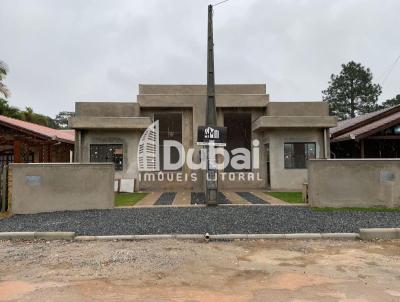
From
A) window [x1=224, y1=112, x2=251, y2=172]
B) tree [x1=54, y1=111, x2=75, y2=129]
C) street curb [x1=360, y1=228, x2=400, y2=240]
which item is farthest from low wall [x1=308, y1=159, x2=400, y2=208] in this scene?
tree [x1=54, y1=111, x2=75, y2=129]

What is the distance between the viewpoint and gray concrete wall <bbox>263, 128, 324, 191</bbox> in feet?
55.5

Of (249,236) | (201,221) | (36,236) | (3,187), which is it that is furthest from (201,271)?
(3,187)

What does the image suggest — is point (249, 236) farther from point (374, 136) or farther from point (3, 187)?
point (374, 136)

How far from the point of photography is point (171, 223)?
28.8 ft

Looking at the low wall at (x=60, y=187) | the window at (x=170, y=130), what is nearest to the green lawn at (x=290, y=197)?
the low wall at (x=60, y=187)

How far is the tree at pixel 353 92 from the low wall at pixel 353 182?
130 feet

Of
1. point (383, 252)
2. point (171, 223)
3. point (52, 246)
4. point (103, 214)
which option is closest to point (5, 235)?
point (52, 246)

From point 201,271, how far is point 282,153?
41.1 ft

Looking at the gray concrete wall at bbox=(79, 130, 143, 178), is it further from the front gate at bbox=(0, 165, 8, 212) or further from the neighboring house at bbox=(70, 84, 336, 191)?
the front gate at bbox=(0, 165, 8, 212)

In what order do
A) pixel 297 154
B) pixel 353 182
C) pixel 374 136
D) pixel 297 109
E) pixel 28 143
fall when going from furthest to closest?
pixel 297 109, pixel 297 154, pixel 374 136, pixel 28 143, pixel 353 182

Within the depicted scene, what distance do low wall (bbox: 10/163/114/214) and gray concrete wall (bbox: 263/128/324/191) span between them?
8605 millimetres

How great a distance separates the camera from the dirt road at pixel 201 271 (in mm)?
4363

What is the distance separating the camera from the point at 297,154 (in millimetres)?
17266

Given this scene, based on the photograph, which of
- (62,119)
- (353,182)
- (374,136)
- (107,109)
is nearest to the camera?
(353,182)
